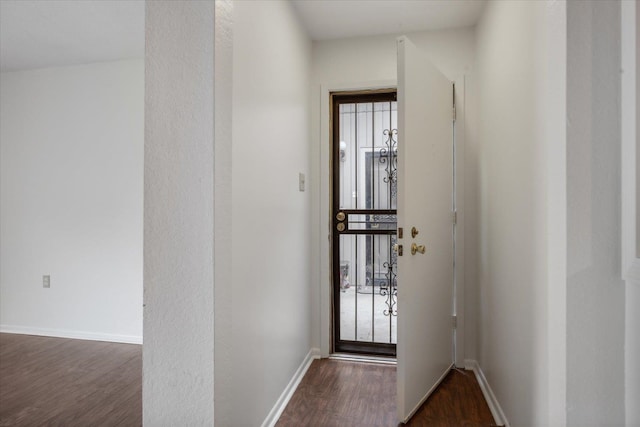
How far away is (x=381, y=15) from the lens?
219cm

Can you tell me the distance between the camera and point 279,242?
1872 mm

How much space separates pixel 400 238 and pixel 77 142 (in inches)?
116

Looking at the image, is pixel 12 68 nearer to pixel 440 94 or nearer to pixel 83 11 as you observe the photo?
pixel 83 11

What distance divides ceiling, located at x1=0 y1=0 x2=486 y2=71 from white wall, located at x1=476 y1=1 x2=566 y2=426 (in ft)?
1.13

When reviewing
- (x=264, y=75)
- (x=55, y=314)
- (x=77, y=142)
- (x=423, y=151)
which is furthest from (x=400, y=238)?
(x=55, y=314)

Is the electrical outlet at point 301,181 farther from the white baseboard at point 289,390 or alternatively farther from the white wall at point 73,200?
the white wall at point 73,200

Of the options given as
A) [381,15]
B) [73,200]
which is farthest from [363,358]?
[73,200]

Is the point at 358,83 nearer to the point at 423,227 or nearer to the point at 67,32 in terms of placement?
the point at 423,227

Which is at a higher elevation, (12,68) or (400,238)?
(12,68)

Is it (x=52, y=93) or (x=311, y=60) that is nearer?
(x=311, y=60)

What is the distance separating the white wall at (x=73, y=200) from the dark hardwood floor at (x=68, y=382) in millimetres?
213

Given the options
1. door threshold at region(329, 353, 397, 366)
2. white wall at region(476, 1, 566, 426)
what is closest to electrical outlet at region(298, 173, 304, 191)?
white wall at region(476, 1, 566, 426)
